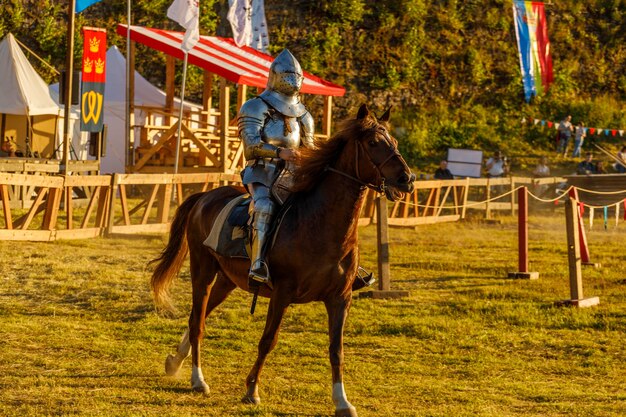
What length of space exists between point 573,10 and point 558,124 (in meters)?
8.04

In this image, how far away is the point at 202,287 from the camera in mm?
8977

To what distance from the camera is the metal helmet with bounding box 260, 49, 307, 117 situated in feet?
27.7

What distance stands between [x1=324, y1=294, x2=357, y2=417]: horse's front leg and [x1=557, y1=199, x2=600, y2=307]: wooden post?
5840 mm

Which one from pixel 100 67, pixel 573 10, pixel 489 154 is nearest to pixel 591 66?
pixel 573 10

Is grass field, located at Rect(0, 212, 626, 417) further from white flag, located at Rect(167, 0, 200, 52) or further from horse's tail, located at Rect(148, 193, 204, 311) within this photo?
white flag, located at Rect(167, 0, 200, 52)

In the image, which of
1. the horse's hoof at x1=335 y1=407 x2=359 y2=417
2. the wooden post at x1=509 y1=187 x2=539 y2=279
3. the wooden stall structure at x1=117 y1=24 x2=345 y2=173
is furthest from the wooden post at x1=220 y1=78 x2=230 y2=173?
the horse's hoof at x1=335 y1=407 x2=359 y2=417

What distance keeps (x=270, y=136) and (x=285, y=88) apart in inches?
17.1

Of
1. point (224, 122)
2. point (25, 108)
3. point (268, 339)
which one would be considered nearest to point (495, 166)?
point (224, 122)

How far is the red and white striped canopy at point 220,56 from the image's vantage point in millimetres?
23344

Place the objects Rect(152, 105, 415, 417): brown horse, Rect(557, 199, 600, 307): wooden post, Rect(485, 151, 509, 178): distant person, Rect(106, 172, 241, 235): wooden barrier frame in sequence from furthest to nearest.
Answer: Rect(485, 151, 509, 178): distant person
Rect(106, 172, 241, 235): wooden barrier frame
Rect(557, 199, 600, 307): wooden post
Rect(152, 105, 415, 417): brown horse

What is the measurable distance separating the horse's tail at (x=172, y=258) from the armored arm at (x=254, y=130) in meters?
1.40

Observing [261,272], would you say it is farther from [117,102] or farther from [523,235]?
[117,102]

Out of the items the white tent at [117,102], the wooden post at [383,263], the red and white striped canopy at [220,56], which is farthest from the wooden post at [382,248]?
the white tent at [117,102]

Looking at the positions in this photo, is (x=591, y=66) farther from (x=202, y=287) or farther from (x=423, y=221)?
(x=202, y=287)
